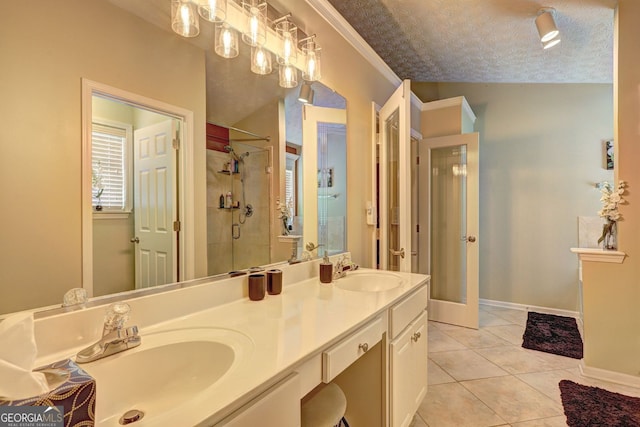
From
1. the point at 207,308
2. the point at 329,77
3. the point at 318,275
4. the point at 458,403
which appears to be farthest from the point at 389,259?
the point at 207,308

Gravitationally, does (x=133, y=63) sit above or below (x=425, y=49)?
below

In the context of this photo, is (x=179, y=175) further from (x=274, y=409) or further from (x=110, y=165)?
(x=274, y=409)

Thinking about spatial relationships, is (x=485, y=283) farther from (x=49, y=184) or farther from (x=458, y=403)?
(x=49, y=184)

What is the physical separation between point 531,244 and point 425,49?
267 centimetres

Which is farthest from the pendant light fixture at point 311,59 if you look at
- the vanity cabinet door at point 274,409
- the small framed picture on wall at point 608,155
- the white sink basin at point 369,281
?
the small framed picture on wall at point 608,155

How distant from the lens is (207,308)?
1198 millimetres

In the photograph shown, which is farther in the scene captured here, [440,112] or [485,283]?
[485,283]

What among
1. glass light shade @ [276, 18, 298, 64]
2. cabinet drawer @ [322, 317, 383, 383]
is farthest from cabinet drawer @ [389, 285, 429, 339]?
glass light shade @ [276, 18, 298, 64]

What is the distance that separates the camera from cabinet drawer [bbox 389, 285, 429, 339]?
4.50ft

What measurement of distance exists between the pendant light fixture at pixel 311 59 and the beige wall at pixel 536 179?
3024mm

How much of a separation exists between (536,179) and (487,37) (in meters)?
1.97

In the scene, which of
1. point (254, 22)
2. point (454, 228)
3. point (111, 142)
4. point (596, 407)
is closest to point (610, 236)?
point (596, 407)

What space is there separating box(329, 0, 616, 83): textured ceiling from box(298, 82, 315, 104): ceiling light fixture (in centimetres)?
97

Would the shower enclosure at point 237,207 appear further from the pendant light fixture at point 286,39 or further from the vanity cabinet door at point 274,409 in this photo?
the vanity cabinet door at point 274,409
